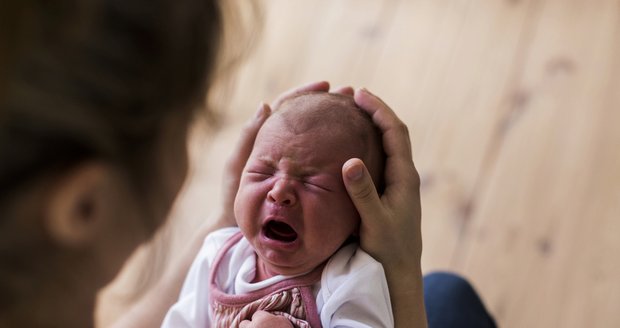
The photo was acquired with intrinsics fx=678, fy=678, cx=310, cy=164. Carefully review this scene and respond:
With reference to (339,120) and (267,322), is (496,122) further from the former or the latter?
(267,322)

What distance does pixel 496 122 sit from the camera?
1.74 m

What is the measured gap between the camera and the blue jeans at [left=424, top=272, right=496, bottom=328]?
105 centimetres

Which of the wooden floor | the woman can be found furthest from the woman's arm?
the wooden floor

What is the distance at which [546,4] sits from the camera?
6.26 feet

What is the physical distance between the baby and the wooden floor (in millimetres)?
565

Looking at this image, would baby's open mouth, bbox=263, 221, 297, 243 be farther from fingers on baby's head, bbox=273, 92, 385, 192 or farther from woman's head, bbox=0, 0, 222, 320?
woman's head, bbox=0, 0, 222, 320

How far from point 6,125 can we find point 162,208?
0.58 feet

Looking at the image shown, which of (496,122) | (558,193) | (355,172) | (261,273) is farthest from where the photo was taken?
(496,122)

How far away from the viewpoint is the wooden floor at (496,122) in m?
1.53

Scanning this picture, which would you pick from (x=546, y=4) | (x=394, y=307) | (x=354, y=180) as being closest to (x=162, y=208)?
(x=354, y=180)

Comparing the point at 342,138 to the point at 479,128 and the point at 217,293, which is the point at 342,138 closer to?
the point at 217,293

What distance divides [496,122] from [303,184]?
1031 mm

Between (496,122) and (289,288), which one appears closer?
(289,288)

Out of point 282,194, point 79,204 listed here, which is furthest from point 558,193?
point 79,204
